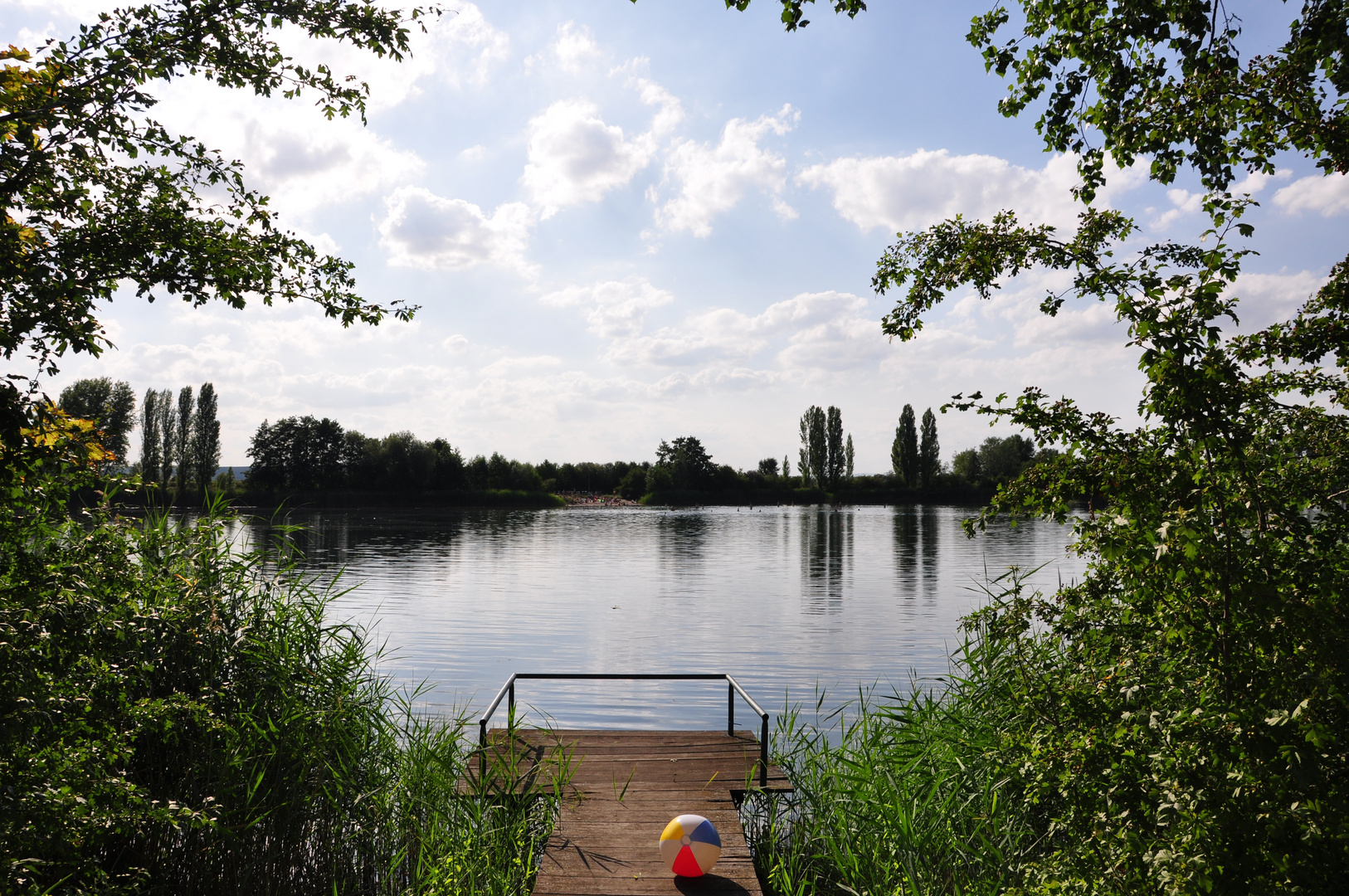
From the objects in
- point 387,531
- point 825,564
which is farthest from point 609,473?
point 825,564

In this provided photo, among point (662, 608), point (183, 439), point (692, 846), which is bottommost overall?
point (662, 608)

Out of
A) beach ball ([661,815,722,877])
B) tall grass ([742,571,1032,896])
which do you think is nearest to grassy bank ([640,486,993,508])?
tall grass ([742,571,1032,896])

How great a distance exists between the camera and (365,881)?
6.01 metres

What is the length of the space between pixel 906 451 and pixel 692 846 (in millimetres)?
90509

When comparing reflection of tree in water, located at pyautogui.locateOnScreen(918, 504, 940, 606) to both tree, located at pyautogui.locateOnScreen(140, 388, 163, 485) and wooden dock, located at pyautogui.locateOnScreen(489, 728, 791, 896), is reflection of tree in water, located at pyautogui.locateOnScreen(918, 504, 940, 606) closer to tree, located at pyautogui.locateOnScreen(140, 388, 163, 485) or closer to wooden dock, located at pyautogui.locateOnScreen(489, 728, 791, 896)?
wooden dock, located at pyautogui.locateOnScreen(489, 728, 791, 896)

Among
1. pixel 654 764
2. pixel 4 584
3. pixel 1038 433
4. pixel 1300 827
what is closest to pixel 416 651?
pixel 654 764

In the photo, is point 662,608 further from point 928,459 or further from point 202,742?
point 928,459

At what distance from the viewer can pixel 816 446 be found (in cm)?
9550

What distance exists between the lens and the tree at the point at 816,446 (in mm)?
94750

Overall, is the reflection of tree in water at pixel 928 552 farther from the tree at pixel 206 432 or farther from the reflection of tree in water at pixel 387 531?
the tree at pixel 206 432

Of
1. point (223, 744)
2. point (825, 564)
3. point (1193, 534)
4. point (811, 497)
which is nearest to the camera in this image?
point (1193, 534)

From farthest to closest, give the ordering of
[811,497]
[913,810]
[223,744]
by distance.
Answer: [811,497], [223,744], [913,810]

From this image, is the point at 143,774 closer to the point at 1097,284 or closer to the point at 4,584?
the point at 4,584

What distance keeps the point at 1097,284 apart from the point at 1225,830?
9.21ft
